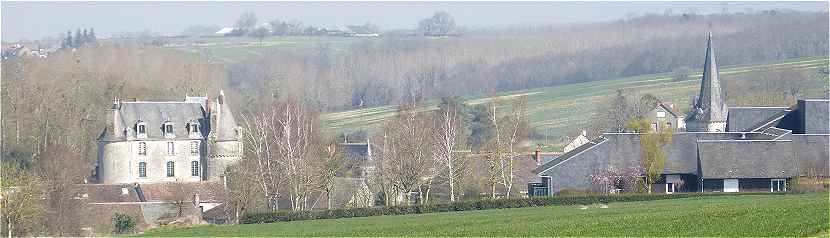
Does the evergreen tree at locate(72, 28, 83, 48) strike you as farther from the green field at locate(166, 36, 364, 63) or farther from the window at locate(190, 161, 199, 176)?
the window at locate(190, 161, 199, 176)

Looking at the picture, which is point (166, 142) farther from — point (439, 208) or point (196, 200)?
point (439, 208)

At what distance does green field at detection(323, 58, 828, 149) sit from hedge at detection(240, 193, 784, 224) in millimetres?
58383

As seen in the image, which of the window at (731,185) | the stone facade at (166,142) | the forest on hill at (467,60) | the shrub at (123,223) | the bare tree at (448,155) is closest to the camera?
the shrub at (123,223)

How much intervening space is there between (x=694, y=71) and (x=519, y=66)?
20739 mm

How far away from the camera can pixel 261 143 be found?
72.6 m

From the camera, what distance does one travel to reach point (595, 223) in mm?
38312

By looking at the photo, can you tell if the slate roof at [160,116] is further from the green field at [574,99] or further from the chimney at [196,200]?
the green field at [574,99]

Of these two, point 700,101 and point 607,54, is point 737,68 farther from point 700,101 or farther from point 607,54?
point 700,101

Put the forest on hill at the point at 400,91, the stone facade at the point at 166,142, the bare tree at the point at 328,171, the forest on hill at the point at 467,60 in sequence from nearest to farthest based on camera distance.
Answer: the bare tree at the point at 328,171
the forest on hill at the point at 400,91
the stone facade at the point at 166,142
the forest on hill at the point at 467,60

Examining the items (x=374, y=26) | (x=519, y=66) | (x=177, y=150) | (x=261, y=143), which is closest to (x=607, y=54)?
(x=519, y=66)

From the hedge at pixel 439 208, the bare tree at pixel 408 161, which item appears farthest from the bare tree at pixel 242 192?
the hedge at pixel 439 208

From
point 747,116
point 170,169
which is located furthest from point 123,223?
point 747,116

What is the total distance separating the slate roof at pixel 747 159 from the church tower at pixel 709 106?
2323 centimetres

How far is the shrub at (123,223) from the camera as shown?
211ft
